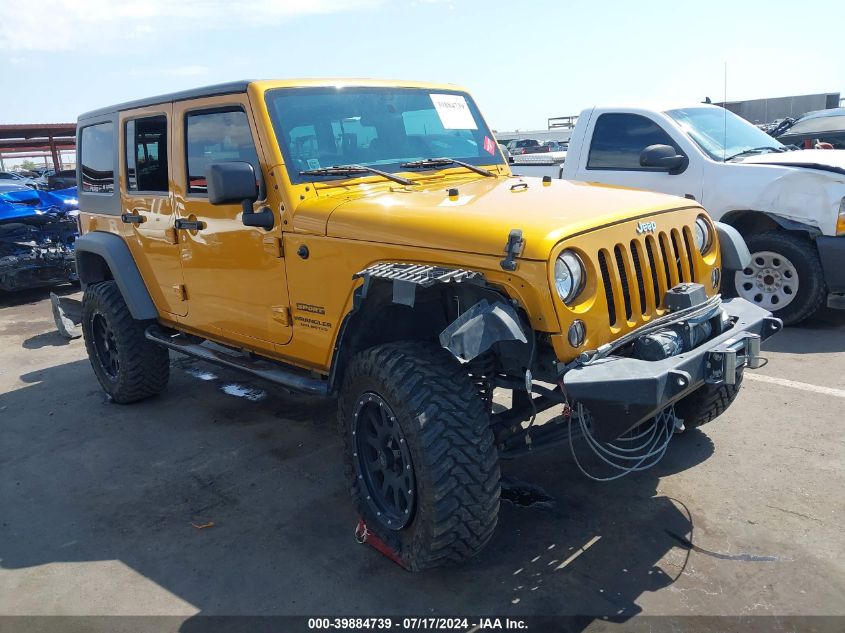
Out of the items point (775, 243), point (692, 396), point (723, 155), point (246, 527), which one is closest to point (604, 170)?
point (723, 155)

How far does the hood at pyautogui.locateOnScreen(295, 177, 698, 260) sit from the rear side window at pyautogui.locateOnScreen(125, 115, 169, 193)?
5.25 feet

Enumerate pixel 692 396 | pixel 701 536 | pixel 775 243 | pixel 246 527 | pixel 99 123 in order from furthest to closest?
pixel 775 243, pixel 99 123, pixel 692 396, pixel 246 527, pixel 701 536

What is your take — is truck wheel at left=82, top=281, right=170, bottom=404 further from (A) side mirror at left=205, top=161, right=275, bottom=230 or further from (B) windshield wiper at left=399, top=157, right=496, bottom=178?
(B) windshield wiper at left=399, top=157, right=496, bottom=178

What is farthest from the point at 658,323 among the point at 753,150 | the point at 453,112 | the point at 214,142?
the point at 753,150

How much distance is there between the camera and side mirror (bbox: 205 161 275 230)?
137 inches

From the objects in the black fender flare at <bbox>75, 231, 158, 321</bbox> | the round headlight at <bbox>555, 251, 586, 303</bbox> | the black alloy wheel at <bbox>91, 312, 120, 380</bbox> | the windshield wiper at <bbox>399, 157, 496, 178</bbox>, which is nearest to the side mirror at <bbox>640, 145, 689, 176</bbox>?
the windshield wiper at <bbox>399, 157, 496, 178</bbox>

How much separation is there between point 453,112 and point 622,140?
3173mm

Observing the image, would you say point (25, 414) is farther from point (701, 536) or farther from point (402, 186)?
point (701, 536)

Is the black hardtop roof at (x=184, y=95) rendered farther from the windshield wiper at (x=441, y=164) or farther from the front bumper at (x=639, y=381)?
the front bumper at (x=639, y=381)

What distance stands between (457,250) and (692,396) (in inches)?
74.2

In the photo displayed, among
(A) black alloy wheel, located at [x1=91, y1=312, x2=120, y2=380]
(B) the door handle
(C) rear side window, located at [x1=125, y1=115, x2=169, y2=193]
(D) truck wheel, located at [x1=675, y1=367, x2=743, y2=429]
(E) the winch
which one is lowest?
(D) truck wheel, located at [x1=675, y1=367, x2=743, y2=429]

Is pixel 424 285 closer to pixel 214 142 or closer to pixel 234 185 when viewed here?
pixel 234 185

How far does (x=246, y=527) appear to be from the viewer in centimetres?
369

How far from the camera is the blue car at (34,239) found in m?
9.54
